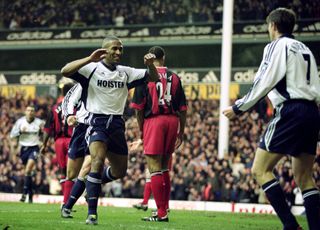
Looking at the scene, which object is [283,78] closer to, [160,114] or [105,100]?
[105,100]

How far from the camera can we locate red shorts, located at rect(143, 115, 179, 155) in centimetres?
1251

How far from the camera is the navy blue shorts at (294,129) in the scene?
8680 mm

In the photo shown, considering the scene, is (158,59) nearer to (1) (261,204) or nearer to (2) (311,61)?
(2) (311,61)

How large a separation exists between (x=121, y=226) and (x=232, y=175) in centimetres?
1341

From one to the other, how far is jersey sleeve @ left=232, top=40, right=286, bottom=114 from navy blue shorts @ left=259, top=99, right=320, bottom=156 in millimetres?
306

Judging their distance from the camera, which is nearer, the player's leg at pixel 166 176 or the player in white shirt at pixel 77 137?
the player's leg at pixel 166 176

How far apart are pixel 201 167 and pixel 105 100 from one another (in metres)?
14.0

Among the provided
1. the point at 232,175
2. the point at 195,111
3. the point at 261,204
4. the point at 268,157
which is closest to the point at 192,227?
the point at 268,157

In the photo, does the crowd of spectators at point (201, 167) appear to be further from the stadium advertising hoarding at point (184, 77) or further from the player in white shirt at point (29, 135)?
the player in white shirt at point (29, 135)

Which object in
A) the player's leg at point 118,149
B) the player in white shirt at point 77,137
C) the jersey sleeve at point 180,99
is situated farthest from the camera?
the player in white shirt at point 77,137

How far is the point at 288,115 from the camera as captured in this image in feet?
28.6

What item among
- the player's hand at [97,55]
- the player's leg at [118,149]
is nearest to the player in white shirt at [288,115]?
the player's hand at [97,55]

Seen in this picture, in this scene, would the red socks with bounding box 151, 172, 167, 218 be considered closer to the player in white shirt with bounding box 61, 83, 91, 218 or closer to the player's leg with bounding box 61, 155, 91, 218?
the player's leg with bounding box 61, 155, 91, 218

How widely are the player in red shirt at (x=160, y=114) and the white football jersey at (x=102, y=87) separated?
1232 mm
